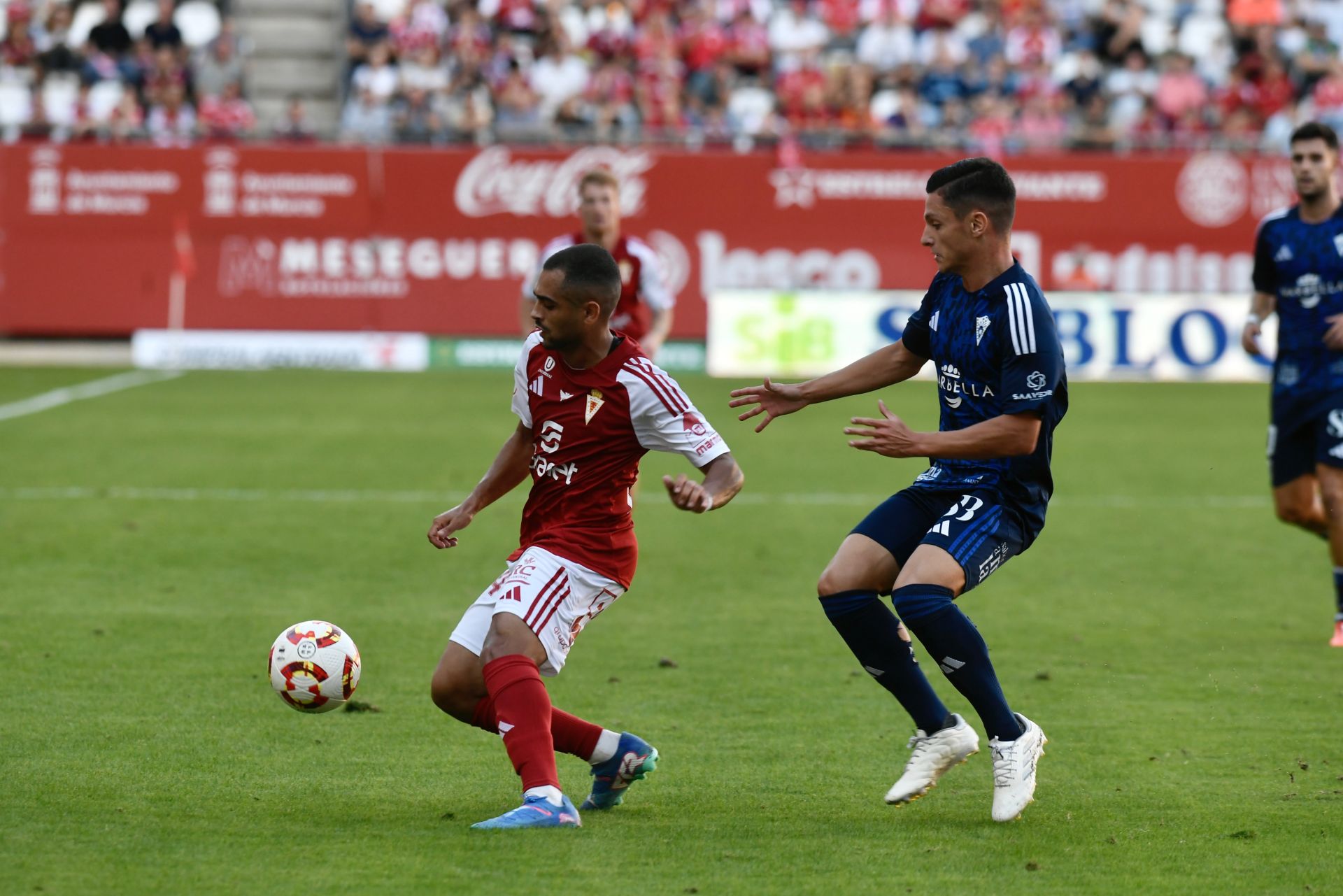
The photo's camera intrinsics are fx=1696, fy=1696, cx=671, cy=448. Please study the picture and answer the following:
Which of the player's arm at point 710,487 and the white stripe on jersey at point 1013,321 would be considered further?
the white stripe on jersey at point 1013,321

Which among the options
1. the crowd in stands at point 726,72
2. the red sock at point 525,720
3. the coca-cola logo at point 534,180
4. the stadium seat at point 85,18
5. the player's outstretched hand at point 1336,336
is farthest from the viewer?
the stadium seat at point 85,18

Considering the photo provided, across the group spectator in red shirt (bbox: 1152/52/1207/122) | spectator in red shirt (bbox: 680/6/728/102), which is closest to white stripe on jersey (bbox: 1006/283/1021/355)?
spectator in red shirt (bbox: 680/6/728/102)

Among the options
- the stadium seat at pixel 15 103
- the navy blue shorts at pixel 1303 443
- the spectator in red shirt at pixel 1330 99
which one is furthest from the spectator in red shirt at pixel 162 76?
the navy blue shorts at pixel 1303 443

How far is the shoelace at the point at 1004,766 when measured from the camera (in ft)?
17.0

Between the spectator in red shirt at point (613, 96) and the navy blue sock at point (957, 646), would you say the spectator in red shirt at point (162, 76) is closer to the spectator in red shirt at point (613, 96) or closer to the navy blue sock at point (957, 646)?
the spectator in red shirt at point (613, 96)

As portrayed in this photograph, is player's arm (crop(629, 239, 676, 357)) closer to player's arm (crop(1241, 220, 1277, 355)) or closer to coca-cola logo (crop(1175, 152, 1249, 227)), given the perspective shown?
player's arm (crop(1241, 220, 1277, 355))

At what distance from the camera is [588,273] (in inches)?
202

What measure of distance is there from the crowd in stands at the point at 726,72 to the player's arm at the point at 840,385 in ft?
61.1

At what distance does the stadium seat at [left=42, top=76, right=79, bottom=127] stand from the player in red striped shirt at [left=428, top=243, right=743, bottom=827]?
2156cm

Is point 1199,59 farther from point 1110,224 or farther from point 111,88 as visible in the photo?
point 111,88

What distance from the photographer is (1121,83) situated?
26297 millimetres

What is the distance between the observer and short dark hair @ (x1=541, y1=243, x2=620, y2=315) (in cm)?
513

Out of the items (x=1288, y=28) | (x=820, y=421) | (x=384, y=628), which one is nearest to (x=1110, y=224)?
(x=1288, y=28)

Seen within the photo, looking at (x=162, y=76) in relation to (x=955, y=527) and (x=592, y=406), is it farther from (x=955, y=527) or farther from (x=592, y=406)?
(x=955, y=527)
